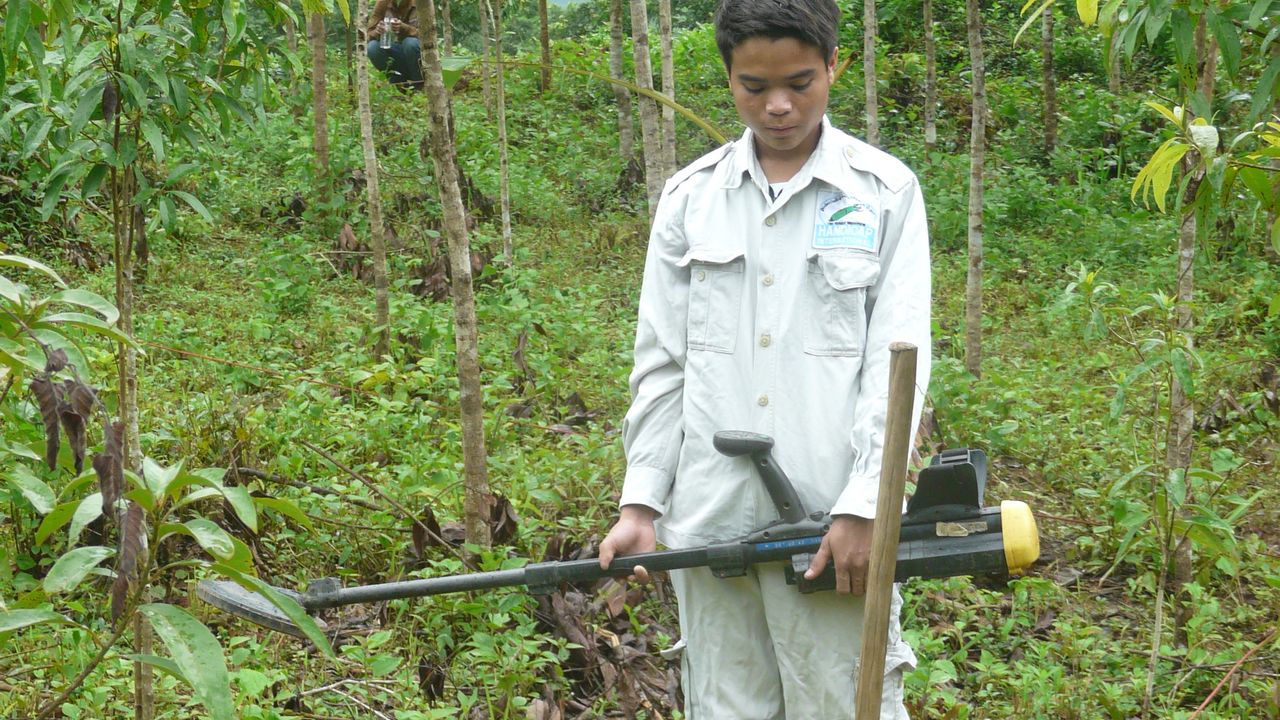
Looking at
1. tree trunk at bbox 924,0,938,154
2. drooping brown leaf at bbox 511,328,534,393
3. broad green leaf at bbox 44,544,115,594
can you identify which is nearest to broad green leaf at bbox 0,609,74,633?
broad green leaf at bbox 44,544,115,594

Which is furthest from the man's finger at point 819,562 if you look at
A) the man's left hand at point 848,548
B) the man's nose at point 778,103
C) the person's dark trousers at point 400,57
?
the person's dark trousers at point 400,57

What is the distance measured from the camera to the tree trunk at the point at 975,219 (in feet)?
19.9

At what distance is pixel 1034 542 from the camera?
73.0 inches

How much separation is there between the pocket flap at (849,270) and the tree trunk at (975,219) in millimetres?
4099

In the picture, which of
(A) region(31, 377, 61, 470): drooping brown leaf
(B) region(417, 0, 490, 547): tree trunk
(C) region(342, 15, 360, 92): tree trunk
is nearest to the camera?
(A) region(31, 377, 61, 470): drooping brown leaf

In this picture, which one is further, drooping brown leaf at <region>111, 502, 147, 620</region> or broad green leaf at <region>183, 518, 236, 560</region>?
broad green leaf at <region>183, 518, 236, 560</region>

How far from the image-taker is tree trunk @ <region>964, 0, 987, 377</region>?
19.9ft

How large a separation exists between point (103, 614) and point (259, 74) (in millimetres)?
1752

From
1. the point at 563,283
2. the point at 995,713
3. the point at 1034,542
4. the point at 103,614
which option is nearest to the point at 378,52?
the point at 563,283

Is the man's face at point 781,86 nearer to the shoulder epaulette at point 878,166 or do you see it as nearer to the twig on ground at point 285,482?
the shoulder epaulette at point 878,166

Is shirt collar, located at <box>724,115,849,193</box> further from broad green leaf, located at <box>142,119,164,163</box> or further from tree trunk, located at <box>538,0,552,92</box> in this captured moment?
tree trunk, located at <box>538,0,552,92</box>

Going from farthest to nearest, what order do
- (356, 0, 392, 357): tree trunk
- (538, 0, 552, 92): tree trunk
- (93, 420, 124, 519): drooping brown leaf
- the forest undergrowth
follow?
(538, 0, 552, 92): tree trunk < (356, 0, 392, 357): tree trunk < the forest undergrowth < (93, 420, 124, 519): drooping brown leaf

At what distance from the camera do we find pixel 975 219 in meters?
6.18

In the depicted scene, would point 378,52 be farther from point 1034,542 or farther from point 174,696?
point 1034,542
